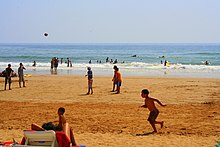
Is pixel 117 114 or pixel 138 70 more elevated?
pixel 117 114

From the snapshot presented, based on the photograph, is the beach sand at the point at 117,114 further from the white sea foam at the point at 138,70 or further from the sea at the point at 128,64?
the white sea foam at the point at 138,70

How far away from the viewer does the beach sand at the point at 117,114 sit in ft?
32.9

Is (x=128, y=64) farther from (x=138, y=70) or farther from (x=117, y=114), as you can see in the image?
(x=117, y=114)

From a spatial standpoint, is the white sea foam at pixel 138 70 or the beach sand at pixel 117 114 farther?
the white sea foam at pixel 138 70

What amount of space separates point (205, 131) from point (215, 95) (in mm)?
8344

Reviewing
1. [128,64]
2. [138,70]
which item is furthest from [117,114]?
[128,64]

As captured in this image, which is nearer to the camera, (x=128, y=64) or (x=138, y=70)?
(x=138, y=70)

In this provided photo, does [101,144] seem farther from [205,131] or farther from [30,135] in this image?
[205,131]

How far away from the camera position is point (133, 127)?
447 inches

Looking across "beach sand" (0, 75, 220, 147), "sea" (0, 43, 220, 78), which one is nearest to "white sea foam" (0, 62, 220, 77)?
"sea" (0, 43, 220, 78)

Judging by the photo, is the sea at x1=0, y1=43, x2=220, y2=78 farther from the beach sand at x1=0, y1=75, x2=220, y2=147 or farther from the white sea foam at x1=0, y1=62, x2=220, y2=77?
the beach sand at x1=0, y1=75, x2=220, y2=147

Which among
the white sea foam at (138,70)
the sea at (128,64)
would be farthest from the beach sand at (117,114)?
the white sea foam at (138,70)

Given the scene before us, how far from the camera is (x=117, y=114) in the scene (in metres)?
13.4

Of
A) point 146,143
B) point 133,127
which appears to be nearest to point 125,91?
point 133,127
